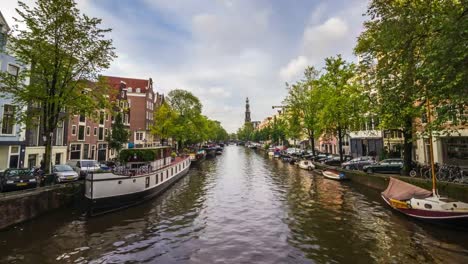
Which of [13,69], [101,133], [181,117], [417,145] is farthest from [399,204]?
[181,117]

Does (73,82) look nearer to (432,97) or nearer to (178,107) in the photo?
(432,97)

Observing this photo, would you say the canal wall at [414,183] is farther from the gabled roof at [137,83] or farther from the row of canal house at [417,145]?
the gabled roof at [137,83]

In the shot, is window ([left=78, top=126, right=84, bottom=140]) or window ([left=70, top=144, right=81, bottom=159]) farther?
window ([left=78, top=126, right=84, bottom=140])

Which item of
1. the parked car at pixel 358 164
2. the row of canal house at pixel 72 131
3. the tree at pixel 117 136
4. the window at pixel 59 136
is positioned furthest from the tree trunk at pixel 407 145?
the window at pixel 59 136

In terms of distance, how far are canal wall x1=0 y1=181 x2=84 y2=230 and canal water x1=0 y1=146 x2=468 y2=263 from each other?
621mm

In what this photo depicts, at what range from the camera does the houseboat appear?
16.1 metres

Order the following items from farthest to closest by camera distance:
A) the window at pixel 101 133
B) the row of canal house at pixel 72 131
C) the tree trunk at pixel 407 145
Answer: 1. the window at pixel 101 133
2. the row of canal house at pixel 72 131
3. the tree trunk at pixel 407 145

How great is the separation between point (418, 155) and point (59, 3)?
44.3 m

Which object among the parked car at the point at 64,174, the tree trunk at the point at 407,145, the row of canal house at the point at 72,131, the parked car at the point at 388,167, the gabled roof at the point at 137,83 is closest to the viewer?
the tree trunk at the point at 407,145

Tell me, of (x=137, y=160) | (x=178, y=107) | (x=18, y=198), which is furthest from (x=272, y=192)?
(x=178, y=107)

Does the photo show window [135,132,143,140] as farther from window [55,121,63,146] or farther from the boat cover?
the boat cover

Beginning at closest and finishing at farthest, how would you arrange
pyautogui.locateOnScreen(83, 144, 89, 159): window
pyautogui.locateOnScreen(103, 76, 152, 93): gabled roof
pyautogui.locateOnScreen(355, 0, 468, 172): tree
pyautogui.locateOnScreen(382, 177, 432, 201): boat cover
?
pyautogui.locateOnScreen(355, 0, 468, 172): tree
pyautogui.locateOnScreen(382, 177, 432, 201): boat cover
pyautogui.locateOnScreen(83, 144, 89, 159): window
pyautogui.locateOnScreen(103, 76, 152, 93): gabled roof

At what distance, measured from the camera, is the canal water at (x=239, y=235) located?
10281 millimetres

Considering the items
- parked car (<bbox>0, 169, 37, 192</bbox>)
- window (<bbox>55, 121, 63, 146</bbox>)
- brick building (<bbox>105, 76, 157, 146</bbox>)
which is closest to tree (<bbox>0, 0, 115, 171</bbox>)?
parked car (<bbox>0, 169, 37, 192</bbox>)
